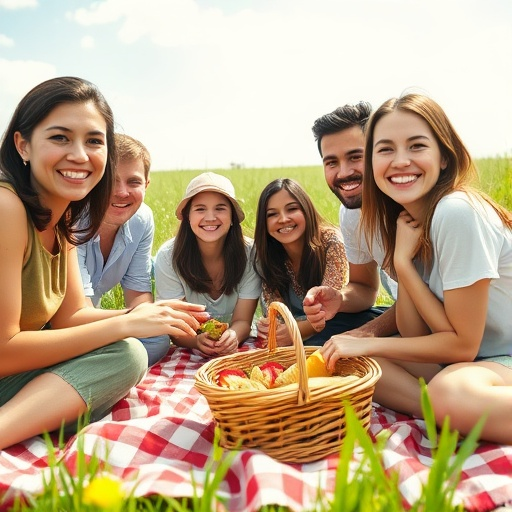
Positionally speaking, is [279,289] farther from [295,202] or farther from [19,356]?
[19,356]

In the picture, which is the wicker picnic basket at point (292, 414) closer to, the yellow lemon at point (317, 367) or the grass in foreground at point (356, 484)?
the yellow lemon at point (317, 367)

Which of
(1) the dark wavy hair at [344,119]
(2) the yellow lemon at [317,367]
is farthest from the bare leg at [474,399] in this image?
(1) the dark wavy hair at [344,119]

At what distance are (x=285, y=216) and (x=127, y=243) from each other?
1.06 meters

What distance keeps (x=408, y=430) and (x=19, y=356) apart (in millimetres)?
1494

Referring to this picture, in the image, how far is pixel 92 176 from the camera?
8.32 feet

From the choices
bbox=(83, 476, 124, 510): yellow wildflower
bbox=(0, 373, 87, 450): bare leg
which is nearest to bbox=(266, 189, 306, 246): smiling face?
bbox=(0, 373, 87, 450): bare leg

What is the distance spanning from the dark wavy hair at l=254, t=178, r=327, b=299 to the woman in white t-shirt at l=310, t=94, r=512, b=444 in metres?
1.03

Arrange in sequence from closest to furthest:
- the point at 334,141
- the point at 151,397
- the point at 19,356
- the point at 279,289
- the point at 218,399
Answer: the point at 218,399 → the point at 19,356 → the point at 151,397 → the point at 334,141 → the point at 279,289

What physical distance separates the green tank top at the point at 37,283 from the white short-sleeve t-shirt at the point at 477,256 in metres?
1.56

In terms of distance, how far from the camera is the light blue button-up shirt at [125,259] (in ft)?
12.5

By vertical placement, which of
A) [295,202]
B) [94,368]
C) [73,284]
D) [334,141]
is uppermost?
[334,141]

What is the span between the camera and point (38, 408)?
2244 millimetres

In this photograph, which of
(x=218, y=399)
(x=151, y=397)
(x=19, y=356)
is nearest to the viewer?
(x=218, y=399)

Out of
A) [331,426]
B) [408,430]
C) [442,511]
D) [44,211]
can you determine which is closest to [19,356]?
[44,211]
